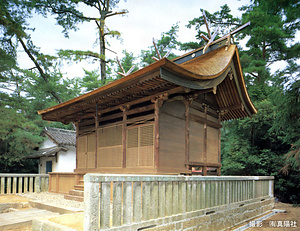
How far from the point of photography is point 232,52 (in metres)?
8.69

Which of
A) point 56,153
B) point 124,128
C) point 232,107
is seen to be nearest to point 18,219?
point 124,128

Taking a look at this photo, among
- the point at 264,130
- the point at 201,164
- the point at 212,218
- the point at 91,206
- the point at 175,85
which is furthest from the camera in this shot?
the point at 264,130

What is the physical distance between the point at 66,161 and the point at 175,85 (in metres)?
15.2

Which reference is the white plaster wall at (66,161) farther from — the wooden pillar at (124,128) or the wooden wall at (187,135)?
the wooden wall at (187,135)

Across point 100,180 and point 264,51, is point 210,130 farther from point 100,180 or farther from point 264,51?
point 264,51

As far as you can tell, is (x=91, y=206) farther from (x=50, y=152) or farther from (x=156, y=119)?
(x=50, y=152)

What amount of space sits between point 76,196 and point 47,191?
13.6ft

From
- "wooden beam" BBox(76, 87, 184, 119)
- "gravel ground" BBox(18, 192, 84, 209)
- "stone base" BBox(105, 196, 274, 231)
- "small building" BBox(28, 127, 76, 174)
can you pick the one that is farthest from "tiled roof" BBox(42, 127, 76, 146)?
"stone base" BBox(105, 196, 274, 231)

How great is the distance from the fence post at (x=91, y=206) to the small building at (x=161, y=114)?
2996 mm

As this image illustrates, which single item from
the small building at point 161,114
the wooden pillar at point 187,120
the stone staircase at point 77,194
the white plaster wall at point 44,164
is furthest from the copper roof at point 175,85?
the white plaster wall at point 44,164

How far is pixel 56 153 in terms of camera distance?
750 inches

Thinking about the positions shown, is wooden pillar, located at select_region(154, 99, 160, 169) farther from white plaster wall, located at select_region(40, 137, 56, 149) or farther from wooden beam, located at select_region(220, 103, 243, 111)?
white plaster wall, located at select_region(40, 137, 56, 149)

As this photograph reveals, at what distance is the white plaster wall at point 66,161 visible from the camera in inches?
750

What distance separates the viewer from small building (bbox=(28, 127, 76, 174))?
18.8 meters
